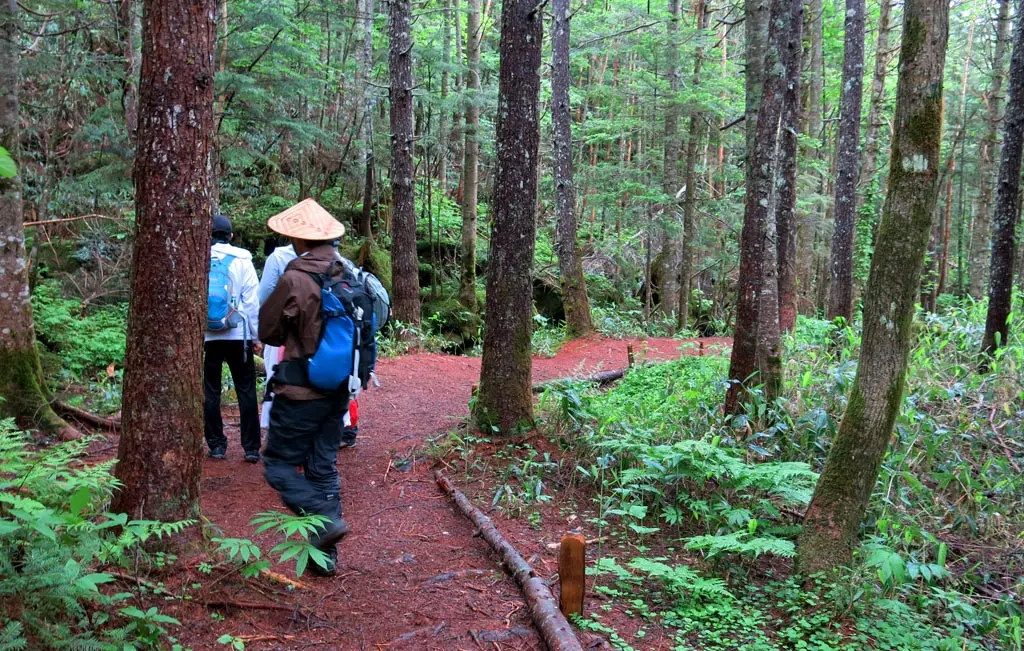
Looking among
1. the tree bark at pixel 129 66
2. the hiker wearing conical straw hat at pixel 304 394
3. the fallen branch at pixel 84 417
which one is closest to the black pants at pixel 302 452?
the hiker wearing conical straw hat at pixel 304 394

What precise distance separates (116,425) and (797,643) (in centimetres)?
663

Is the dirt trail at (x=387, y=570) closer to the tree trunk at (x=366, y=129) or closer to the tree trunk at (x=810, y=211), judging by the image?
the tree trunk at (x=366, y=129)

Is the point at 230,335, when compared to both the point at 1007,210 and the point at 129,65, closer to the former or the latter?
the point at 129,65

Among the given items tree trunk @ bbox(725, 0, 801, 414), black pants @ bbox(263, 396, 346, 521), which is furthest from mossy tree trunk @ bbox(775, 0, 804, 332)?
black pants @ bbox(263, 396, 346, 521)

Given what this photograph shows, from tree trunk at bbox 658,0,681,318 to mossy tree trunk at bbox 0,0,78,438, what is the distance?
12426 millimetres

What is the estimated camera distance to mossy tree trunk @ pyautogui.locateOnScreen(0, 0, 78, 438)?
6.34m

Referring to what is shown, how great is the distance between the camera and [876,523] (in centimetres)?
511

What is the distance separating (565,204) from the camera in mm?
15680

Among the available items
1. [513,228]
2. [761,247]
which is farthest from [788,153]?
[513,228]

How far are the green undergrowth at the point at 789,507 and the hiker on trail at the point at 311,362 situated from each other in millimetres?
1946

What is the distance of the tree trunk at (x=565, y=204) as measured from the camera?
15.6 meters

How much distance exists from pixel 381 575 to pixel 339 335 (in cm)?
160

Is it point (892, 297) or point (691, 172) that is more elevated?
point (691, 172)

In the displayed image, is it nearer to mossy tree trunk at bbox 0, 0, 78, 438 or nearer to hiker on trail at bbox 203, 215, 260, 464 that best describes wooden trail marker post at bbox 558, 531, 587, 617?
hiker on trail at bbox 203, 215, 260, 464
